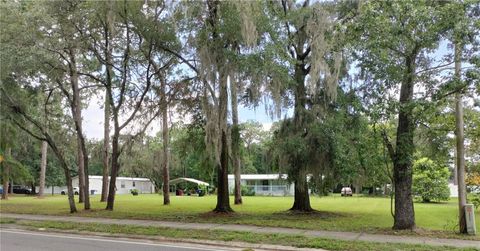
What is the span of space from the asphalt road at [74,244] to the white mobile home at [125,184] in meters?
46.6

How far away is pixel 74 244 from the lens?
35.0 ft

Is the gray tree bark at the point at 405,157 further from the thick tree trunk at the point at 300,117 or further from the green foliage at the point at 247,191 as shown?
the green foliage at the point at 247,191

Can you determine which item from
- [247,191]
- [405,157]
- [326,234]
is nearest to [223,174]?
[326,234]

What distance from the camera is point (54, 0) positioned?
16719 millimetres

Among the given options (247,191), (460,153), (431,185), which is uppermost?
(460,153)

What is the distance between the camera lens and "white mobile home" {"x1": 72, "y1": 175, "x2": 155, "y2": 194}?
199 ft

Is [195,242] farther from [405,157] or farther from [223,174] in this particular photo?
[223,174]

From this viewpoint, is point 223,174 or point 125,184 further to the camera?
point 125,184

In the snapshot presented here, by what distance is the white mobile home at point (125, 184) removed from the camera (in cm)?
6073

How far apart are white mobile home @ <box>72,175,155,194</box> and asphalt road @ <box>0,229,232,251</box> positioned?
46.6 m

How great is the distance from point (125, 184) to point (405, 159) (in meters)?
57.4

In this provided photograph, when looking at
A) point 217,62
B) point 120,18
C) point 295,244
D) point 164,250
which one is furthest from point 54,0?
point 295,244

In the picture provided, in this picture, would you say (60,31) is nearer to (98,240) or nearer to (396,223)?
(98,240)

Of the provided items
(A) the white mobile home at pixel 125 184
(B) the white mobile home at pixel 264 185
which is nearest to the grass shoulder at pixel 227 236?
(B) the white mobile home at pixel 264 185
